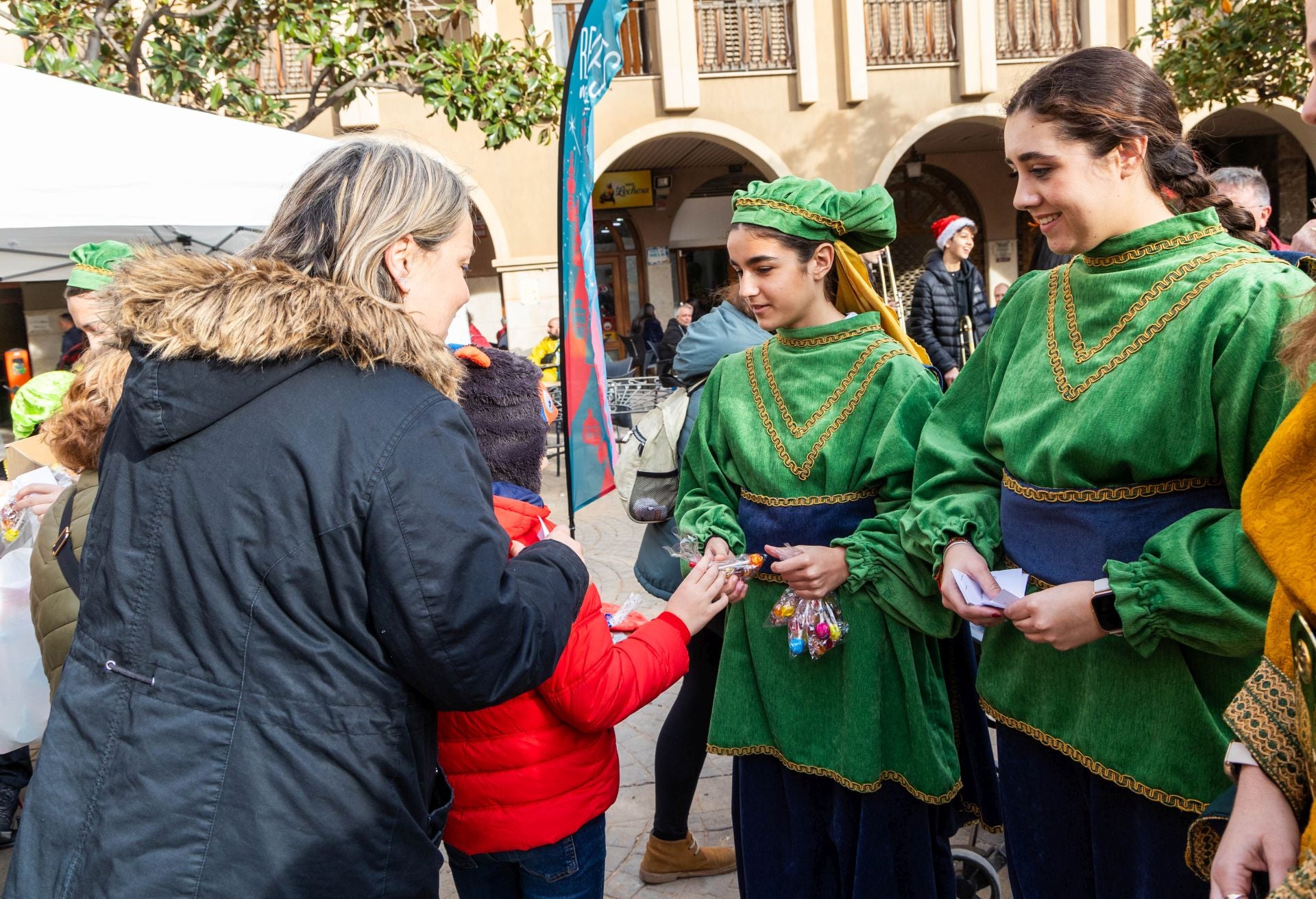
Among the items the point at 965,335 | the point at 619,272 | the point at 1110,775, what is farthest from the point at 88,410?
the point at 619,272

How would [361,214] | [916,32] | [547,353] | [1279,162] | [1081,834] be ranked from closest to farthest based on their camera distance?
[361,214] → [1081,834] → [547,353] → [916,32] → [1279,162]

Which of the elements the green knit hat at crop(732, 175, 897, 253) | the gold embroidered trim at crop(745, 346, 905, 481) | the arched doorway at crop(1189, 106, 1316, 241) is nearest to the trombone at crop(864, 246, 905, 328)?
the green knit hat at crop(732, 175, 897, 253)

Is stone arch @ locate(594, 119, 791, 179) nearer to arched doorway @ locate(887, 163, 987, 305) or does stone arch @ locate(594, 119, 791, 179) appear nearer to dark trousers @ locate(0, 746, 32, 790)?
arched doorway @ locate(887, 163, 987, 305)

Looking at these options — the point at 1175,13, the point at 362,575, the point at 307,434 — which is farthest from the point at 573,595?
the point at 1175,13

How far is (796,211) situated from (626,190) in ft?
60.8

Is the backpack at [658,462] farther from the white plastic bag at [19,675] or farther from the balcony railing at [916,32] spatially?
the balcony railing at [916,32]

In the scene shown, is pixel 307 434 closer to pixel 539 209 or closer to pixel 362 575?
pixel 362 575

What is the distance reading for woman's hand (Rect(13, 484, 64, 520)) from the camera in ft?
10.7

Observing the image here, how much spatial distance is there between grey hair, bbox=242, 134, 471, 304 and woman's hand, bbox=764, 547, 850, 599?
106 cm

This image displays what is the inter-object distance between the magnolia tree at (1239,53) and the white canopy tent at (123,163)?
9.46m

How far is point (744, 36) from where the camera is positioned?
56.9 ft

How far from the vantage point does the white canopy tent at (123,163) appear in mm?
4090

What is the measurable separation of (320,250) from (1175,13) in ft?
41.7

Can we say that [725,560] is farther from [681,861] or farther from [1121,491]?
[681,861]
